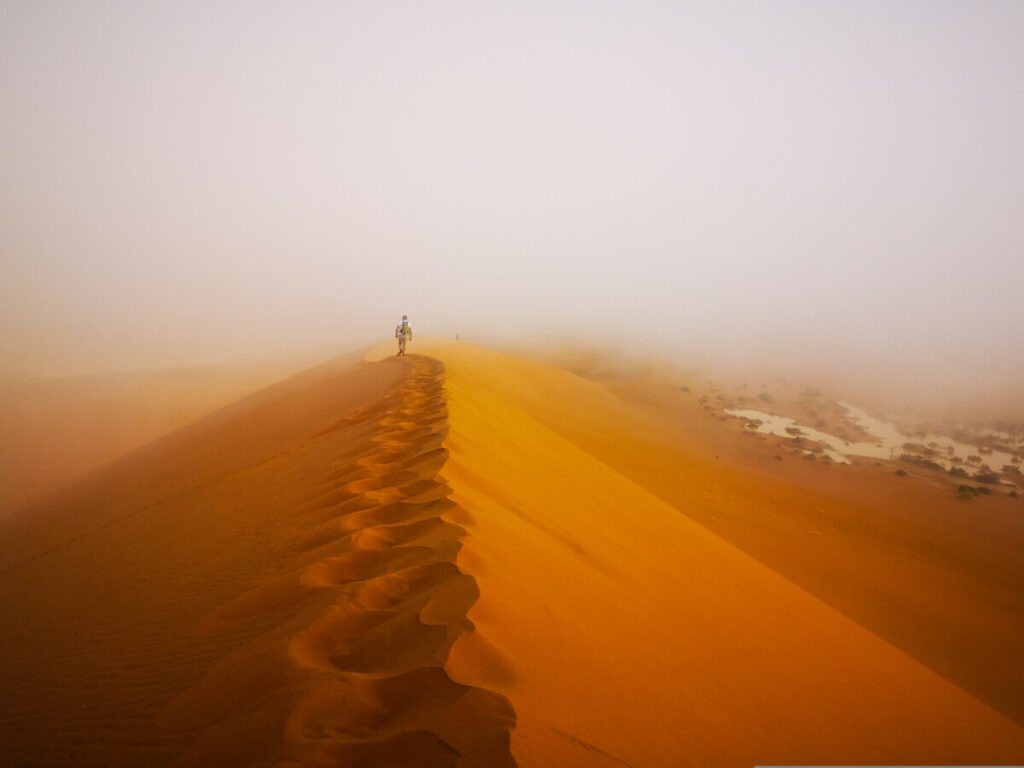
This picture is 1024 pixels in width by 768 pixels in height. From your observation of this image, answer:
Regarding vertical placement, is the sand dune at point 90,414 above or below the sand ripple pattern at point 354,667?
below

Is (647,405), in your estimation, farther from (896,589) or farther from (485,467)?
(485,467)

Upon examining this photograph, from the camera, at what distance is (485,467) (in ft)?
17.8

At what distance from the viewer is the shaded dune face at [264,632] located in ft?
5.88

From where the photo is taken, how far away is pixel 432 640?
2.16 m

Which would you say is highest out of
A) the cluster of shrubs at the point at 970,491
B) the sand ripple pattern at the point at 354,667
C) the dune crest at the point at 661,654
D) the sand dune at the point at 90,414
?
the sand ripple pattern at the point at 354,667

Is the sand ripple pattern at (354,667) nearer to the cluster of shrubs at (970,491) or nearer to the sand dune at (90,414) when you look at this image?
the sand dune at (90,414)

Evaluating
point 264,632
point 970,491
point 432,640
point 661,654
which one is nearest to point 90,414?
point 264,632

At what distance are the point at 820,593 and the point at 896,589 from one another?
148 cm

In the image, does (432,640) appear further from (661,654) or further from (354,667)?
(661,654)

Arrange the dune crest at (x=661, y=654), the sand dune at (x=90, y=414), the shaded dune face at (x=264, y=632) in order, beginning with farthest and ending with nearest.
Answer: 1. the sand dune at (x=90, y=414)
2. the dune crest at (x=661, y=654)
3. the shaded dune face at (x=264, y=632)

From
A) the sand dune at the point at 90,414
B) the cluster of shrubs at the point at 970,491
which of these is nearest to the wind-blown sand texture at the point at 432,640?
the sand dune at the point at 90,414

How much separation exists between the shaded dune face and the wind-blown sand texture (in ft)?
0.05

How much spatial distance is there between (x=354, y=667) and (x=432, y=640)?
0.35 m

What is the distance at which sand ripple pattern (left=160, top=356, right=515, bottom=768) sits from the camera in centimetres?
168
